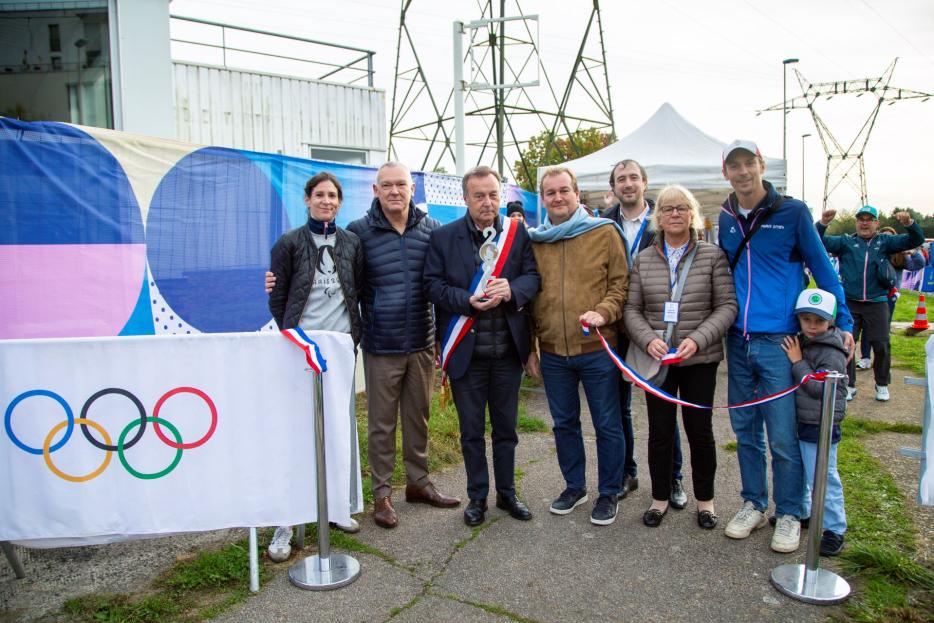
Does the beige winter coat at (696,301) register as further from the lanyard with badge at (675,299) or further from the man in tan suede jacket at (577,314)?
the man in tan suede jacket at (577,314)

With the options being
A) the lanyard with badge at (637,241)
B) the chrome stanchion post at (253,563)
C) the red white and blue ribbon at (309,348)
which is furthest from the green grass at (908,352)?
the chrome stanchion post at (253,563)

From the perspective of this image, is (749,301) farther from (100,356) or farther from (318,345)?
(100,356)

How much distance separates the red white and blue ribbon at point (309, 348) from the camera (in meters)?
2.87

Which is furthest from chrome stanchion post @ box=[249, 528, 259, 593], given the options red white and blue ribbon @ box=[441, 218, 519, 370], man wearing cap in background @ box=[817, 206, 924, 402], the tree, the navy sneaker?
the tree

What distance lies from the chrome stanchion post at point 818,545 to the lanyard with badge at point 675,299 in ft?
2.69

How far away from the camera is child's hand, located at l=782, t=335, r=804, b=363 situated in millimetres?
3357

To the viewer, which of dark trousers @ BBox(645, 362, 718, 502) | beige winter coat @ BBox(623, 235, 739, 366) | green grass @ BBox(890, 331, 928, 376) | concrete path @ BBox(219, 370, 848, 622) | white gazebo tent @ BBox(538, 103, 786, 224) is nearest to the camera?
concrete path @ BBox(219, 370, 848, 622)

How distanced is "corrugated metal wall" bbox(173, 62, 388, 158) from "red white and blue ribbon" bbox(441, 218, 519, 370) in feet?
27.7

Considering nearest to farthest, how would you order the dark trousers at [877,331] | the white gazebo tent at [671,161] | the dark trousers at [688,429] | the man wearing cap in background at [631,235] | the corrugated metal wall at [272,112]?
the dark trousers at [688,429], the man wearing cap in background at [631,235], the dark trousers at [877,331], the white gazebo tent at [671,161], the corrugated metal wall at [272,112]

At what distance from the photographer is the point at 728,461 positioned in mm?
4988

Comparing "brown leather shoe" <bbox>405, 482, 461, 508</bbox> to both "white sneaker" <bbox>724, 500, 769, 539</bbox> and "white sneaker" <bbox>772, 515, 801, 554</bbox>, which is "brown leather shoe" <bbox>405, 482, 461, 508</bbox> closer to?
"white sneaker" <bbox>724, 500, 769, 539</bbox>

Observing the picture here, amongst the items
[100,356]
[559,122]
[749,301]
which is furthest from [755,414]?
[559,122]

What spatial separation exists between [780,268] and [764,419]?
2.77ft

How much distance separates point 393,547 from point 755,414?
2.11 meters
